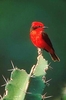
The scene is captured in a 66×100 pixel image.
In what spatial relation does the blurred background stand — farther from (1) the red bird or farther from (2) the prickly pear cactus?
(2) the prickly pear cactus

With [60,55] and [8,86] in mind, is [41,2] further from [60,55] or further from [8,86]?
[8,86]

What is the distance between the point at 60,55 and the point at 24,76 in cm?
92

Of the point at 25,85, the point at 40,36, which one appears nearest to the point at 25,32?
the point at 40,36

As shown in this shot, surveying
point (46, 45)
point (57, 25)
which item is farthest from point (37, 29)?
point (57, 25)

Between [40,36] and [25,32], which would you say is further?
[25,32]

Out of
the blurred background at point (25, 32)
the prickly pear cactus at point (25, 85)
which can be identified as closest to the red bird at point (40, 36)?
the blurred background at point (25, 32)

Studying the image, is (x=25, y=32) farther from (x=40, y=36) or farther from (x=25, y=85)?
(x=25, y=85)

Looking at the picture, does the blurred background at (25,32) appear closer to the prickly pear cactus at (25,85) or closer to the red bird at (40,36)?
the red bird at (40,36)

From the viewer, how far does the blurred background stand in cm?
188

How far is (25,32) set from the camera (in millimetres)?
1878

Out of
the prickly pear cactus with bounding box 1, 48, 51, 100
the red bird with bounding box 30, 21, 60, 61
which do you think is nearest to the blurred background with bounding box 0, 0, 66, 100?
the red bird with bounding box 30, 21, 60, 61

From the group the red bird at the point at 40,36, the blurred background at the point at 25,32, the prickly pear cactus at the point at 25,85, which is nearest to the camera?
the prickly pear cactus at the point at 25,85

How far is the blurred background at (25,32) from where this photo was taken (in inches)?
73.9

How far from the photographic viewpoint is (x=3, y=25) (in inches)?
73.9
